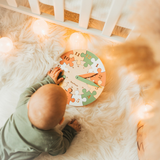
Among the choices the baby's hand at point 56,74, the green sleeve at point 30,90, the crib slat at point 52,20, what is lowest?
the green sleeve at point 30,90

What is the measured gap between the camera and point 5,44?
33.7 inches

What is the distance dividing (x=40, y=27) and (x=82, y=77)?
1.36 feet

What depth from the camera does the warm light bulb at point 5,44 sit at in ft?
2.79

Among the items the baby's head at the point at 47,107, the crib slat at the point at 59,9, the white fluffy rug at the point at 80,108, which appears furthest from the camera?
the white fluffy rug at the point at 80,108

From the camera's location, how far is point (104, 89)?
2.89 ft

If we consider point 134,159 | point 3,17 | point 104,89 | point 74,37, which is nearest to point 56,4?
point 74,37

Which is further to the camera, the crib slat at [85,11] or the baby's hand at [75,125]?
the baby's hand at [75,125]

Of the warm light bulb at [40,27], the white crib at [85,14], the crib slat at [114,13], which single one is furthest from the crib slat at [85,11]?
the warm light bulb at [40,27]

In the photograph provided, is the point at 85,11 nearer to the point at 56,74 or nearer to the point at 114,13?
the point at 114,13

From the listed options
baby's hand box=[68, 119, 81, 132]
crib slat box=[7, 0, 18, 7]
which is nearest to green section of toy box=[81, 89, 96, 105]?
baby's hand box=[68, 119, 81, 132]

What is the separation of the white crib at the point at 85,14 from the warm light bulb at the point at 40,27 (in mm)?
30

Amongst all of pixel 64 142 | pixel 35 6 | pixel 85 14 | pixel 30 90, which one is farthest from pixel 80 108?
pixel 35 6

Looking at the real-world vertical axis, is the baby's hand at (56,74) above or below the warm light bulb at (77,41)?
below

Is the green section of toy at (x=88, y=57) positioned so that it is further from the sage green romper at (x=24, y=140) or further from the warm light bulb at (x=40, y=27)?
the sage green romper at (x=24, y=140)
